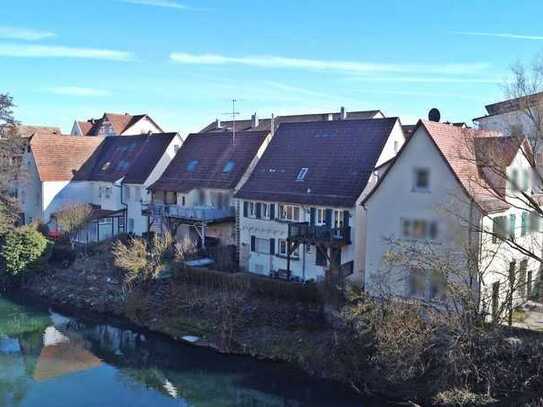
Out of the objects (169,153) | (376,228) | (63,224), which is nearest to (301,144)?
(376,228)

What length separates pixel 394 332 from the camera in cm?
2064

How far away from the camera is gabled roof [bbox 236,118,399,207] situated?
28.6 meters

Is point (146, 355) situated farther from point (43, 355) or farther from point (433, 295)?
point (433, 295)

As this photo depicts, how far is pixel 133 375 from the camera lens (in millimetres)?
24828

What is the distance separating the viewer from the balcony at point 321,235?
89.0 feet

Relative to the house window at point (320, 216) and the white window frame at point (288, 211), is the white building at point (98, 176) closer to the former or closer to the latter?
the white window frame at point (288, 211)

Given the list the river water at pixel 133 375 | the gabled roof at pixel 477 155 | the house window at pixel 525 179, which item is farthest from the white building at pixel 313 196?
the house window at pixel 525 179

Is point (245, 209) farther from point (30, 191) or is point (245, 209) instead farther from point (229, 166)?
point (30, 191)

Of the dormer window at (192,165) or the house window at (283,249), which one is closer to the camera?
the house window at (283,249)

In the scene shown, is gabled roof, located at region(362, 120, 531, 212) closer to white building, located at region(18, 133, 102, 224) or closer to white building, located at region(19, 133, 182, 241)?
white building, located at region(19, 133, 182, 241)

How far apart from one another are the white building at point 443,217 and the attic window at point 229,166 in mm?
12647

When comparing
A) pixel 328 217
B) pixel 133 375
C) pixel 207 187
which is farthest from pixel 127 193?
pixel 133 375

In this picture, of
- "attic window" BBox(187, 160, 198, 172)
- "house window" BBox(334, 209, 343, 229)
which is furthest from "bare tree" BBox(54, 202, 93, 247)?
"house window" BBox(334, 209, 343, 229)

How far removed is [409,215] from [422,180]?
1.59 metres
